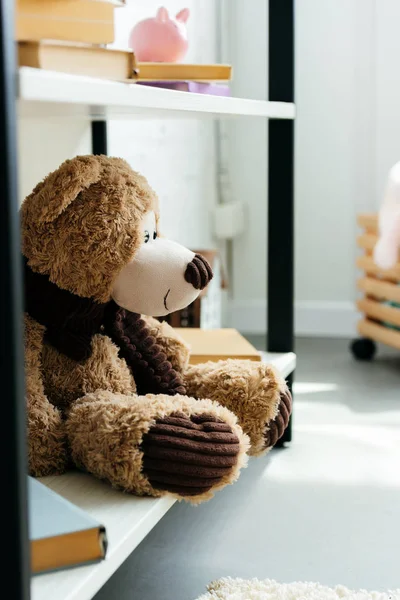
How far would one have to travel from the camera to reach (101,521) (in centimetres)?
82

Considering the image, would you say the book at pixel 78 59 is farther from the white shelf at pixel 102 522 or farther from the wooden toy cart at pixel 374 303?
the wooden toy cart at pixel 374 303

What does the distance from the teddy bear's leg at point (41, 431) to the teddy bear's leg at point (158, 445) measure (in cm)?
2

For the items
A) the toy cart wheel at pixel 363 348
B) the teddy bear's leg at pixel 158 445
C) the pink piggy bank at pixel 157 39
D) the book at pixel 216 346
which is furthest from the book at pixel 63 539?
the toy cart wheel at pixel 363 348

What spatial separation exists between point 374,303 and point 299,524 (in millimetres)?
1381

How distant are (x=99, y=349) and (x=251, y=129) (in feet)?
6.92

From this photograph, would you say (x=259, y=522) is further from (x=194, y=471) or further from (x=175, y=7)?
(x=175, y=7)

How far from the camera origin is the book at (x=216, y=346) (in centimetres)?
135

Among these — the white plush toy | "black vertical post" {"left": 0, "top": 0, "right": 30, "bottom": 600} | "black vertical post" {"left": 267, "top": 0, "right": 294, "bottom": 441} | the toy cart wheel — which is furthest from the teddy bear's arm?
the toy cart wheel

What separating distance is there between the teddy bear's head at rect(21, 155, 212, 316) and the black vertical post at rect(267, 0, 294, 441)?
19.1 inches

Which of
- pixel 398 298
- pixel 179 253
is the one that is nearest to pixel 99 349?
pixel 179 253

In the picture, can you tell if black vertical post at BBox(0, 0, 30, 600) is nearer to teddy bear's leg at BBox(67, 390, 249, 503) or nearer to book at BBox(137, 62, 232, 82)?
teddy bear's leg at BBox(67, 390, 249, 503)

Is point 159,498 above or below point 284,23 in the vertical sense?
below

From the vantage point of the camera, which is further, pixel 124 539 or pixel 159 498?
pixel 159 498

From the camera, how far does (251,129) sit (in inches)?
119
